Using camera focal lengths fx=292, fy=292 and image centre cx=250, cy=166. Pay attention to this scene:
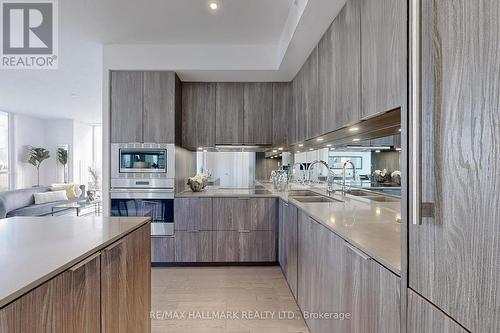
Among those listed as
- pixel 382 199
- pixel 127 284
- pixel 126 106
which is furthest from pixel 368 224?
pixel 126 106

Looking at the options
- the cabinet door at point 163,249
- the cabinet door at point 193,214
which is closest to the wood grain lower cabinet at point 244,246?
the cabinet door at point 193,214

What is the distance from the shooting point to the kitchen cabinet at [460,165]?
61 centimetres

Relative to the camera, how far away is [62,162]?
878 centimetres

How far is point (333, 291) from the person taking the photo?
156 centimetres

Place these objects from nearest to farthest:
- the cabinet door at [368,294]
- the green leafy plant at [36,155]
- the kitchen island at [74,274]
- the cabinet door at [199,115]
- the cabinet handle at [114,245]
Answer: the kitchen island at [74,274], the cabinet door at [368,294], the cabinet handle at [114,245], the cabinet door at [199,115], the green leafy plant at [36,155]

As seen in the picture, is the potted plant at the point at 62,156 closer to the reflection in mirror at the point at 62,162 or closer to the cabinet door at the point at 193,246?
the reflection in mirror at the point at 62,162

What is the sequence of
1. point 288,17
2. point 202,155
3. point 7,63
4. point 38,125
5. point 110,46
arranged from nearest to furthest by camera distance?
1. point 288,17
2. point 110,46
3. point 7,63
4. point 202,155
5. point 38,125

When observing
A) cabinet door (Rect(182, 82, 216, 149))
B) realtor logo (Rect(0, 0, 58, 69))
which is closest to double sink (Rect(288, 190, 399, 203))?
cabinet door (Rect(182, 82, 216, 149))

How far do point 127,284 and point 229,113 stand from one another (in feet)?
9.02

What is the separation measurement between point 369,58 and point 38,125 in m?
10.1

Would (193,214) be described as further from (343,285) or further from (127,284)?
(343,285)

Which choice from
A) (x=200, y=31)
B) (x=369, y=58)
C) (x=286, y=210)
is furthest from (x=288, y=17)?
(x=286, y=210)

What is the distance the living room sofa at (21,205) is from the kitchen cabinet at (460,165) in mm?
6255

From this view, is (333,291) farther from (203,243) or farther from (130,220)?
(203,243)
